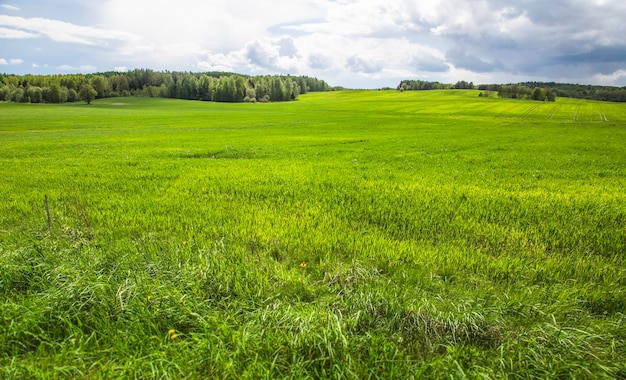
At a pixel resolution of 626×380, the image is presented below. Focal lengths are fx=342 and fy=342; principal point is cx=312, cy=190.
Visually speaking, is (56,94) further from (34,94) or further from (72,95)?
(34,94)

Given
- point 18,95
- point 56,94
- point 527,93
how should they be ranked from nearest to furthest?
point 18,95
point 56,94
point 527,93

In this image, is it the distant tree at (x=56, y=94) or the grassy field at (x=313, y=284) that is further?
the distant tree at (x=56, y=94)

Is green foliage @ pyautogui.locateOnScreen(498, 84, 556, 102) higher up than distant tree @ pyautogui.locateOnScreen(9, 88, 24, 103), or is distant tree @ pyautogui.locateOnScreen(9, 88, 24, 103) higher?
green foliage @ pyautogui.locateOnScreen(498, 84, 556, 102)

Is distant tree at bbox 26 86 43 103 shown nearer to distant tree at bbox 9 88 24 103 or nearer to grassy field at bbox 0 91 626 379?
distant tree at bbox 9 88 24 103

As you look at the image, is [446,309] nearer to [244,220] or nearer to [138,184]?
[244,220]

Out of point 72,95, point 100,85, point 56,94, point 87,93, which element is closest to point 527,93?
point 87,93

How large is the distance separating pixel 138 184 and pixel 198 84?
495 feet

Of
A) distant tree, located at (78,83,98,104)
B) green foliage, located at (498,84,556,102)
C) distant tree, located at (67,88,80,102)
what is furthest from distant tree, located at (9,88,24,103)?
green foliage, located at (498,84,556,102)

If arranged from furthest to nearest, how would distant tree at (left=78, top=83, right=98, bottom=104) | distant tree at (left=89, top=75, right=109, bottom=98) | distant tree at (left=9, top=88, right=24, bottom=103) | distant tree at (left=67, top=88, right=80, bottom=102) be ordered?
distant tree at (left=89, top=75, right=109, bottom=98)
distant tree at (left=67, top=88, right=80, bottom=102)
distant tree at (left=9, top=88, right=24, bottom=103)
distant tree at (left=78, top=83, right=98, bottom=104)

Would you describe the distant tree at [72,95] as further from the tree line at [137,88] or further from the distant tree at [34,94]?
the distant tree at [34,94]

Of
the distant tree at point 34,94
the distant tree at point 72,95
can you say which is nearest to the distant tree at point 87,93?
the distant tree at point 72,95

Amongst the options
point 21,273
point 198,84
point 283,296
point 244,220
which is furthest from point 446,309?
point 198,84

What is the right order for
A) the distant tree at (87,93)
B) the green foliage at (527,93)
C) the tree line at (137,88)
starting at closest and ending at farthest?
the distant tree at (87,93), the tree line at (137,88), the green foliage at (527,93)

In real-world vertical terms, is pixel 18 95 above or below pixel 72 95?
below
